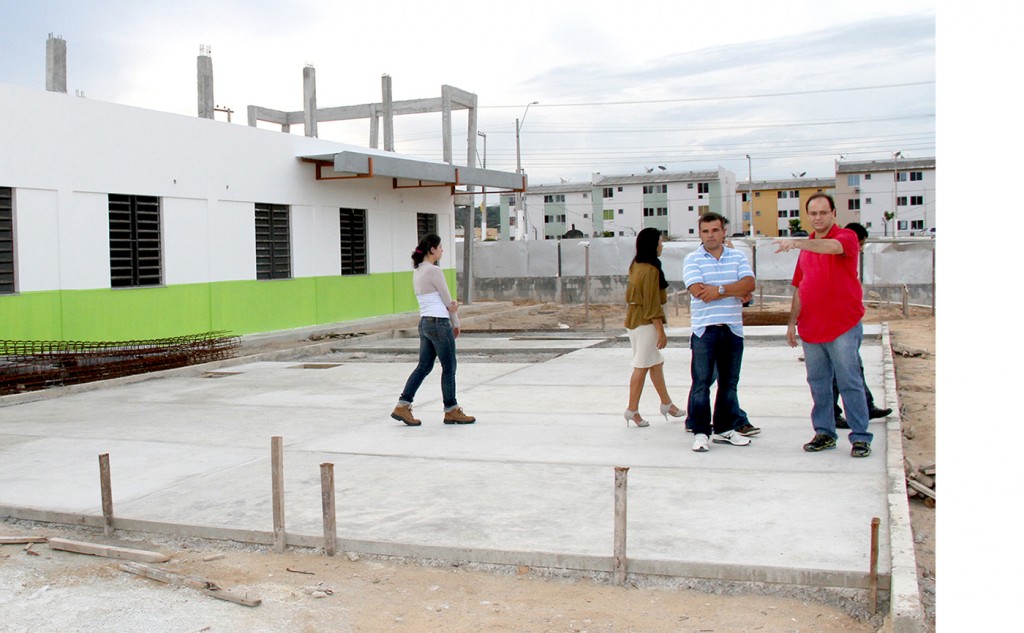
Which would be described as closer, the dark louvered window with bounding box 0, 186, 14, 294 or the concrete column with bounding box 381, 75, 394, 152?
the dark louvered window with bounding box 0, 186, 14, 294

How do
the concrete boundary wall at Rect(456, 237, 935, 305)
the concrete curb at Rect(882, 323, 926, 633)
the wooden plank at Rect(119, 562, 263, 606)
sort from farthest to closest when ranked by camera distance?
the concrete boundary wall at Rect(456, 237, 935, 305), the wooden plank at Rect(119, 562, 263, 606), the concrete curb at Rect(882, 323, 926, 633)

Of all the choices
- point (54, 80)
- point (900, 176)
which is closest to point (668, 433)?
point (54, 80)

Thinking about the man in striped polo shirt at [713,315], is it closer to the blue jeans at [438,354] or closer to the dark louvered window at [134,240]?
the blue jeans at [438,354]

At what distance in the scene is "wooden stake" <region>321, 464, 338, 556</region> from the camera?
527cm

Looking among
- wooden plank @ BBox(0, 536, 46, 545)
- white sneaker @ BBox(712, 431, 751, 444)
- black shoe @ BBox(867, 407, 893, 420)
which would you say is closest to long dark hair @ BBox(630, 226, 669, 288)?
white sneaker @ BBox(712, 431, 751, 444)

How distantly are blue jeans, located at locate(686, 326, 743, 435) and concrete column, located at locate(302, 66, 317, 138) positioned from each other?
18398 mm

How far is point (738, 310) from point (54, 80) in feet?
44.8

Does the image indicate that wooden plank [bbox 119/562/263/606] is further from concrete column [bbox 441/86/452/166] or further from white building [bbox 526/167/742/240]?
white building [bbox 526/167/742/240]

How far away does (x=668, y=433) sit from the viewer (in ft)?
27.4

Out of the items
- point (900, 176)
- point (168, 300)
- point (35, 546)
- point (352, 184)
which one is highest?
point (900, 176)

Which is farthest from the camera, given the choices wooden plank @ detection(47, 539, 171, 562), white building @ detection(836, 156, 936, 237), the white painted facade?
white building @ detection(836, 156, 936, 237)

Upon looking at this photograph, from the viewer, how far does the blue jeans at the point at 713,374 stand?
7.52 metres

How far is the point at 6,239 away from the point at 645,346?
1015 cm
